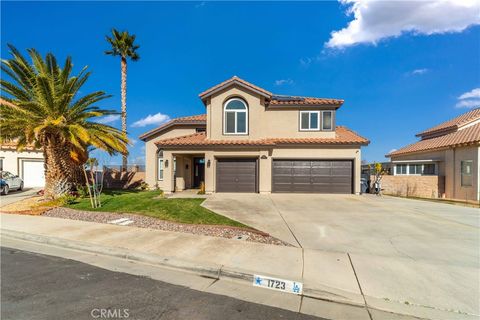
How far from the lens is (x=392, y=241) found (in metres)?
7.19

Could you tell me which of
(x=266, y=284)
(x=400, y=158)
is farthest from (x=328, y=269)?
(x=400, y=158)

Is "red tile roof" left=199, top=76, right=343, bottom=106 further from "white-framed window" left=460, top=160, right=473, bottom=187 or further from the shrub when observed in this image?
"white-framed window" left=460, top=160, right=473, bottom=187

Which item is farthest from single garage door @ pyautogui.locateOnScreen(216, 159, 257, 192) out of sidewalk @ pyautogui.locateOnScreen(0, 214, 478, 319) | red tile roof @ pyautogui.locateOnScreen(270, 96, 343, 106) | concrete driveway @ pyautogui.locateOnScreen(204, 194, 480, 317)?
sidewalk @ pyautogui.locateOnScreen(0, 214, 478, 319)

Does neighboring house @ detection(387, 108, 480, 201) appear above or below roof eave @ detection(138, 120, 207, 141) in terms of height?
below

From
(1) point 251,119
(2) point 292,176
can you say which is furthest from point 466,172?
(1) point 251,119

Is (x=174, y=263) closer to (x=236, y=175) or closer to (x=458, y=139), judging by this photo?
(x=236, y=175)

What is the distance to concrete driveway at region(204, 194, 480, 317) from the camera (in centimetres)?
440

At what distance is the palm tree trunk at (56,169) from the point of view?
13906mm

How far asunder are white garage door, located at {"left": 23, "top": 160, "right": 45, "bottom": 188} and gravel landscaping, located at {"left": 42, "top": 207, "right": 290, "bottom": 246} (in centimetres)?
1596

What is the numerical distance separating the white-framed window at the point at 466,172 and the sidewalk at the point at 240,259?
16903mm

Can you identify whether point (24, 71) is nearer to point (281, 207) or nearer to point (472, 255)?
point (281, 207)

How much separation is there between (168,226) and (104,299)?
15.0 feet

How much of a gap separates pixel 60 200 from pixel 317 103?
52.3ft

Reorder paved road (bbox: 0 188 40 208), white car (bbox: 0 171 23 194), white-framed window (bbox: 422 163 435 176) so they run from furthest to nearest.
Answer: white-framed window (bbox: 422 163 435 176), white car (bbox: 0 171 23 194), paved road (bbox: 0 188 40 208)
